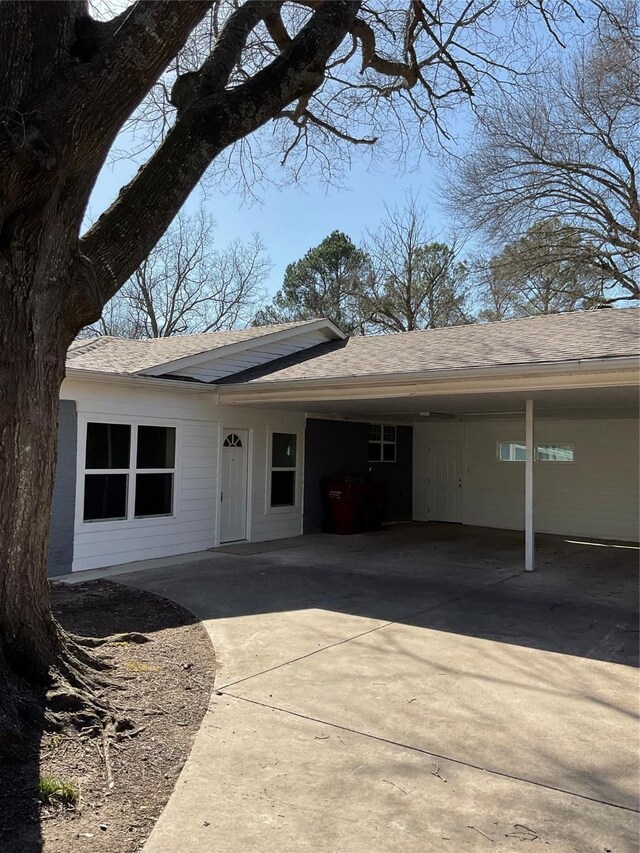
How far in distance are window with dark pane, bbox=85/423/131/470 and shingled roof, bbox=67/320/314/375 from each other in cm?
86

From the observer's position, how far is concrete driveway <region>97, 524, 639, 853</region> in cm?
294

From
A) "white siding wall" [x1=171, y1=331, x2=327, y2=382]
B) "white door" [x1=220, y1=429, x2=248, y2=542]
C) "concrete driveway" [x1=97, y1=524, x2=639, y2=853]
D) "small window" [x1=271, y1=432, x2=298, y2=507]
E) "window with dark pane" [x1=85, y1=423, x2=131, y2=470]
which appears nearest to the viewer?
"concrete driveway" [x1=97, y1=524, x2=639, y2=853]

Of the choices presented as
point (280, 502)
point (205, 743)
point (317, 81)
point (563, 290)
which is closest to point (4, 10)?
point (317, 81)

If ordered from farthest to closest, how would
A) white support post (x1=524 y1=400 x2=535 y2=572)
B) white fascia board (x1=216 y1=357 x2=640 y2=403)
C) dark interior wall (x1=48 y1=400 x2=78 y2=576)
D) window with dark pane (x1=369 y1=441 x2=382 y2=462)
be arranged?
window with dark pane (x1=369 y1=441 x2=382 y2=462) < white support post (x1=524 y1=400 x2=535 y2=572) < dark interior wall (x1=48 y1=400 x2=78 y2=576) < white fascia board (x1=216 y1=357 x2=640 y2=403)

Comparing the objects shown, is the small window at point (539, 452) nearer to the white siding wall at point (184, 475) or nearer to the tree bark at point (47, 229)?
the white siding wall at point (184, 475)

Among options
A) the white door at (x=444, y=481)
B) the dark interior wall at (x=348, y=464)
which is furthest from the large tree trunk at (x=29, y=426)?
the white door at (x=444, y=481)

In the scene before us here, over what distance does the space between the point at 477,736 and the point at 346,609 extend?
321 centimetres

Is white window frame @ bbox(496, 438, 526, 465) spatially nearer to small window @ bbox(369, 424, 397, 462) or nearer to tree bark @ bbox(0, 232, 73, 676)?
small window @ bbox(369, 424, 397, 462)

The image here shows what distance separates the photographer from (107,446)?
30.9ft

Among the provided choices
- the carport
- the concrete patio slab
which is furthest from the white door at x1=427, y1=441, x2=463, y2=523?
the concrete patio slab

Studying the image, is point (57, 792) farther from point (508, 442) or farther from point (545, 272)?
point (545, 272)

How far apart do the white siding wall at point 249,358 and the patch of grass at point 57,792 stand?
7663mm

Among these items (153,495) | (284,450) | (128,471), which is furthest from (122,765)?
(284,450)

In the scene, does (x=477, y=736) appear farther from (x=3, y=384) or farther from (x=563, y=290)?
(x=563, y=290)
